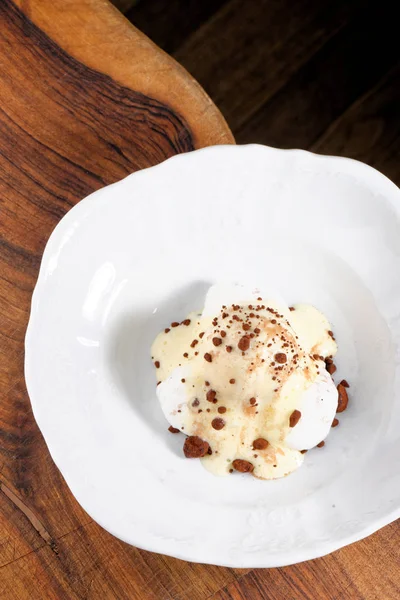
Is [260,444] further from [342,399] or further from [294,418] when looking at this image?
[342,399]

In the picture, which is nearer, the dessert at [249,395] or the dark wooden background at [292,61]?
the dessert at [249,395]

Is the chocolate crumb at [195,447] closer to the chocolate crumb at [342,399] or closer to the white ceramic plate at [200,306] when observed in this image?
the white ceramic plate at [200,306]

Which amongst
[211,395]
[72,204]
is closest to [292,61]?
[72,204]

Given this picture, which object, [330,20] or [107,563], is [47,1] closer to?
[330,20]

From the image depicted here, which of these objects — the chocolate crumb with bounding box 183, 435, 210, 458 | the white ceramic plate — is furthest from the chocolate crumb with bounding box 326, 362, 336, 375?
the chocolate crumb with bounding box 183, 435, 210, 458

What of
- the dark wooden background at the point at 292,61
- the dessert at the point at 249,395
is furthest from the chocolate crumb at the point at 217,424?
the dark wooden background at the point at 292,61

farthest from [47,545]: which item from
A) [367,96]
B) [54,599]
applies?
[367,96]
